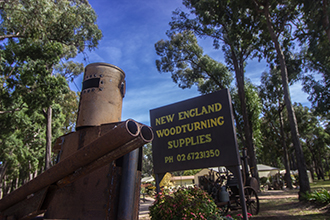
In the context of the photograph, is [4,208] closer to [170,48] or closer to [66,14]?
[66,14]

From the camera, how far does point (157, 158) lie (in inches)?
299

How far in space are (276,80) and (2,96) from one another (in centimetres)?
2461

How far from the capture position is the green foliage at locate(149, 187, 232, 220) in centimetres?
500

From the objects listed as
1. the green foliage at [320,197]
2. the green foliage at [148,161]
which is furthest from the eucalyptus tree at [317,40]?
the green foliage at [148,161]

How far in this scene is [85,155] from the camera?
2068mm

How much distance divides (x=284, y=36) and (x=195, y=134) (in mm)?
14209

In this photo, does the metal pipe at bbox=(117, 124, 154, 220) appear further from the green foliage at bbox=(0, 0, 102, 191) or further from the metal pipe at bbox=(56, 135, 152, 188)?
the green foliage at bbox=(0, 0, 102, 191)

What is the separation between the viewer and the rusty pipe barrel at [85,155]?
1.90m

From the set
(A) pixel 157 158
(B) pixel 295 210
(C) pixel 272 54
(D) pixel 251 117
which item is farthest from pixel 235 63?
(A) pixel 157 158

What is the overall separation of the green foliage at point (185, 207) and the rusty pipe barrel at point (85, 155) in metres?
3.36

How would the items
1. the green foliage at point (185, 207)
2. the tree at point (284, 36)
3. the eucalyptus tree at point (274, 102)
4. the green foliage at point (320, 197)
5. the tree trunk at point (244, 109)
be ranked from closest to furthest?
the green foliage at point (185, 207) < the green foliage at point (320, 197) < the tree at point (284, 36) < the tree trunk at point (244, 109) < the eucalyptus tree at point (274, 102)

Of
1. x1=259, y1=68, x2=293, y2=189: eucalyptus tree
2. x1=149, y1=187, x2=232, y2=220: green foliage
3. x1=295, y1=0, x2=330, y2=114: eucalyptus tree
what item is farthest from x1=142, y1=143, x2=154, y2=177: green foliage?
x1=149, y1=187, x2=232, y2=220: green foliage

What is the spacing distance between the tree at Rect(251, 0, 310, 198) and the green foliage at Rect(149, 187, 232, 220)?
779 cm

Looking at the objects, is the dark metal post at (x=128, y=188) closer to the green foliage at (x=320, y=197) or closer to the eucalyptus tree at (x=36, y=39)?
the green foliage at (x=320, y=197)
